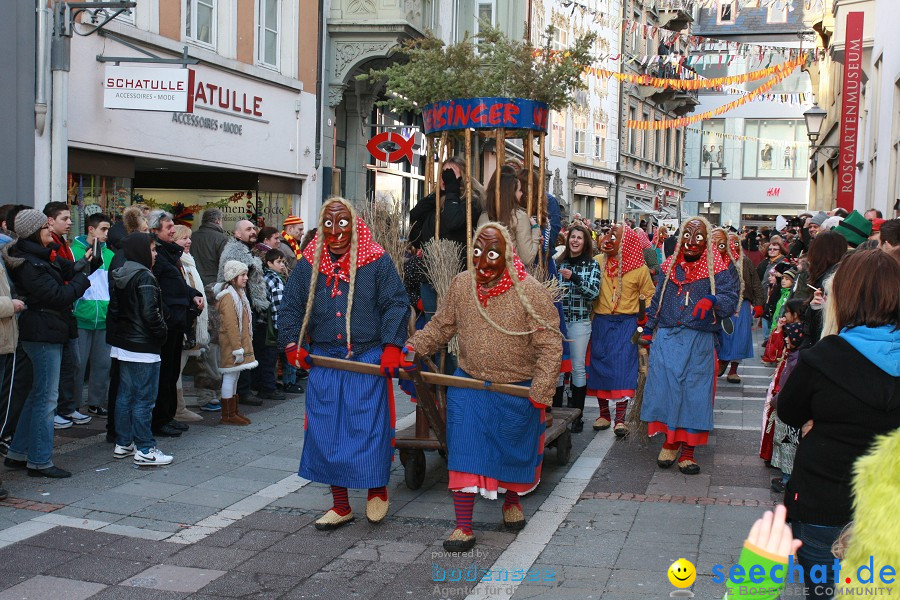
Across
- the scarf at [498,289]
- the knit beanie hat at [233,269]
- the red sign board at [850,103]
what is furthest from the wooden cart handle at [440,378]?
the red sign board at [850,103]

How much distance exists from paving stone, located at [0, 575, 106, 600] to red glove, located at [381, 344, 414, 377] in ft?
6.24

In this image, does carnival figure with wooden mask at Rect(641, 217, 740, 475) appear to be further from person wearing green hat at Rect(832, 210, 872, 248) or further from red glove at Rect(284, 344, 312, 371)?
red glove at Rect(284, 344, 312, 371)

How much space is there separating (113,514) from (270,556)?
1265 millimetres

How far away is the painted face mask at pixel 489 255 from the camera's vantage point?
5.70 meters

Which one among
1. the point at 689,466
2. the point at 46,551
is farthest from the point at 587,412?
the point at 46,551

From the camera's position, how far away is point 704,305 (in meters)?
7.40

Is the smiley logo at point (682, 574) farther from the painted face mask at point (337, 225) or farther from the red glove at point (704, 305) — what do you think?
the red glove at point (704, 305)

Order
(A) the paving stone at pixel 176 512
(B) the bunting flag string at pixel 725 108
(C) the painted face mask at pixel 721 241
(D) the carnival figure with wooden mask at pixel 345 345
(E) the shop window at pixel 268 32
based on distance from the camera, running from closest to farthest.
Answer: (D) the carnival figure with wooden mask at pixel 345 345, (A) the paving stone at pixel 176 512, (C) the painted face mask at pixel 721 241, (E) the shop window at pixel 268 32, (B) the bunting flag string at pixel 725 108

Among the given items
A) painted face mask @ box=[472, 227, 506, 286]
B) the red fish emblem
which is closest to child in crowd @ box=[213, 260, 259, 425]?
painted face mask @ box=[472, 227, 506, 286]

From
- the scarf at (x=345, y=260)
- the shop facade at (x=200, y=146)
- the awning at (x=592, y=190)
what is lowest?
the scarf at (x=345, y=260)

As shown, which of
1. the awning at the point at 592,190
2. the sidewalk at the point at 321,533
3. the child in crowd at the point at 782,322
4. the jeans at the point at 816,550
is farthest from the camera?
the awning at the point at 592,190

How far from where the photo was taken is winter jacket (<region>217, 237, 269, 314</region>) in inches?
376

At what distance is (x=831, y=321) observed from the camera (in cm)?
378

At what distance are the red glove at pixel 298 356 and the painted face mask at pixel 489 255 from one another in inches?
45.2
